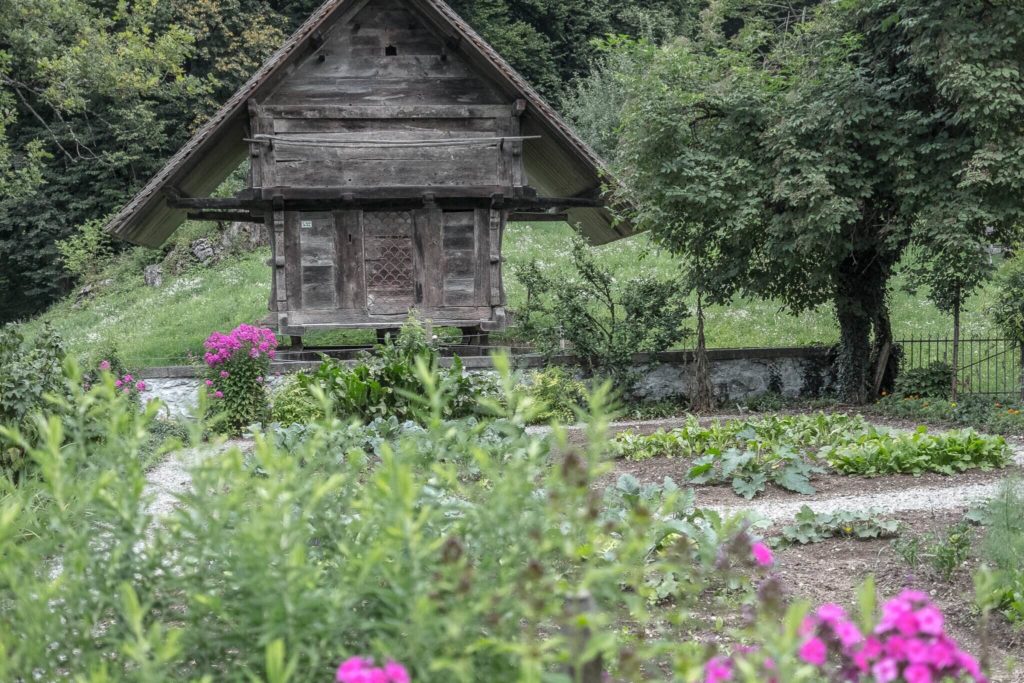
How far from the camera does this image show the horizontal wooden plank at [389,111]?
15633mm

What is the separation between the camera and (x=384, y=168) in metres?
15.8

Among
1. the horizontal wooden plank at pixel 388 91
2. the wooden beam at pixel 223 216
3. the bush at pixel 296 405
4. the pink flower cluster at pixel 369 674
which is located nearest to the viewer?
the pink flower cluster at pixel 369 674

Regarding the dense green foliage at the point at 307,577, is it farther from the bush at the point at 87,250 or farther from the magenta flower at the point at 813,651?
the bush at the point at 87,250

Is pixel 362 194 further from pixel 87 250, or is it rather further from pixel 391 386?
pixel 87 250

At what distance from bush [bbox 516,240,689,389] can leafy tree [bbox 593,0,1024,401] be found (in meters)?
0.67

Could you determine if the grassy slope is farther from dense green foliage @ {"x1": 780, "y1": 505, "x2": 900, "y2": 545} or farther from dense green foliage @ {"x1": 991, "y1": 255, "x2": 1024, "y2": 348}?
dense green foliage @ {"x1": 780, "y1": 505, "x2": 900, "y2": 545}

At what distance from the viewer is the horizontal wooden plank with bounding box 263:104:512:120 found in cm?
1563

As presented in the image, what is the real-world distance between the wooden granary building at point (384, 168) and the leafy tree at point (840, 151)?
1.86 m

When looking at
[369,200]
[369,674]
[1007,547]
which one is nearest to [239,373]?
[369,200]

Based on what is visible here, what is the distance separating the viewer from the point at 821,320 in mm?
21672

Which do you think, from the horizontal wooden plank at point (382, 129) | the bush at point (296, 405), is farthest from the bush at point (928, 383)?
the bush at point (296, 405)

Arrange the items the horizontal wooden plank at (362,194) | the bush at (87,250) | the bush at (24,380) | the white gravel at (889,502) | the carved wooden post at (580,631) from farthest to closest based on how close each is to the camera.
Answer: the bush at (87,250), the horizontal wooden plank at (362,194), the bush at (24,380), the white gravel at (889,502), the carved wooden post at (580,631)

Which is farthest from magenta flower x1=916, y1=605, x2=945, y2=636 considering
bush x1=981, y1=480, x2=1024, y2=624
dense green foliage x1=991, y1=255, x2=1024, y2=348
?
dense green foliage x1=991, y1=255, x2=1024, y2=348

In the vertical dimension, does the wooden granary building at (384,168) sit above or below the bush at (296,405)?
above
